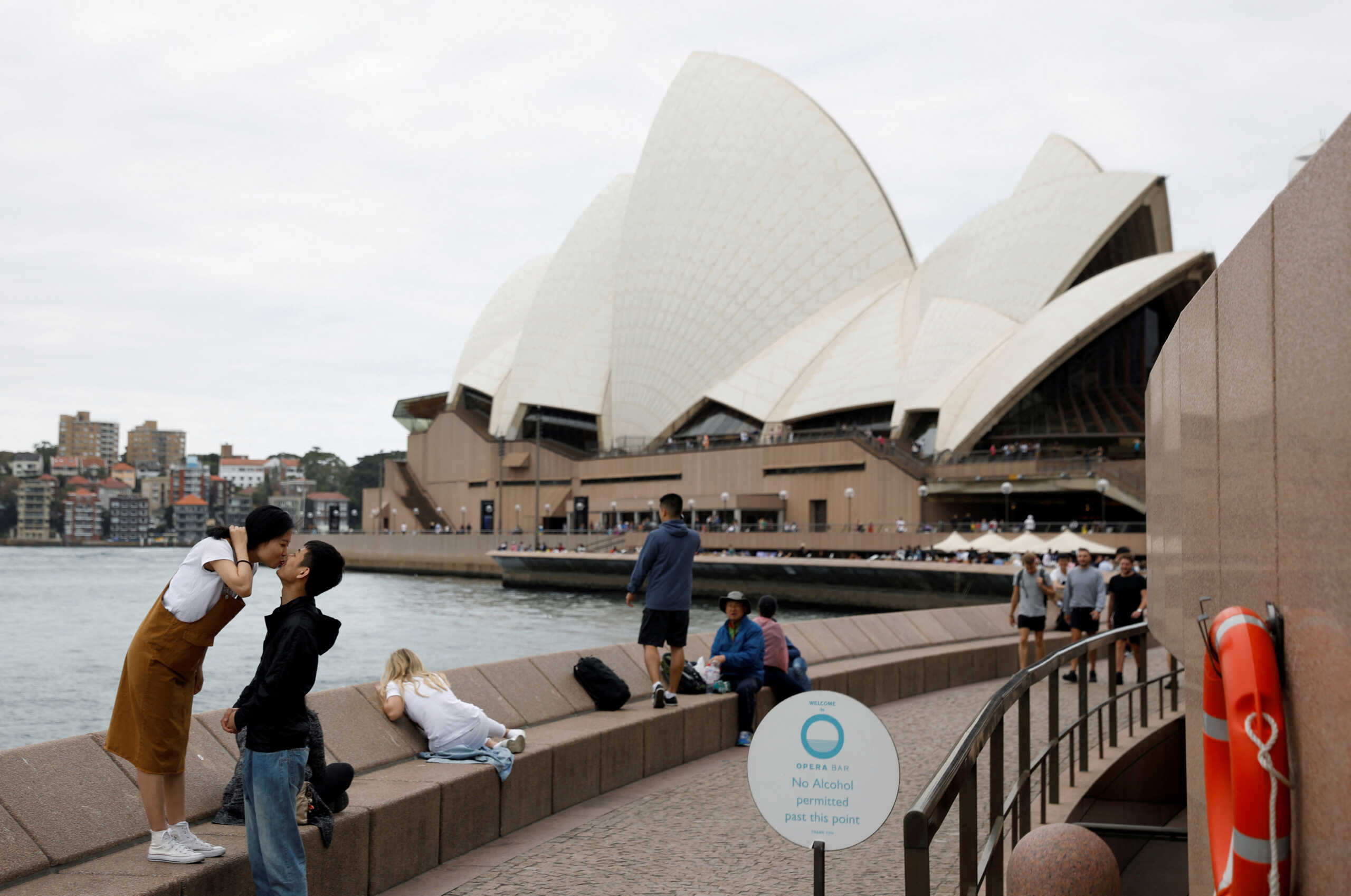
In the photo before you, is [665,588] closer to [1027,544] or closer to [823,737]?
[823,737]

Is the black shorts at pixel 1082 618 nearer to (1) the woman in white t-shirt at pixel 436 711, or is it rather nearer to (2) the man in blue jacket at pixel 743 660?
(2) the man in blue jacket at pixel 743 660

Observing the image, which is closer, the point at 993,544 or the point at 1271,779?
the point at 1271,779

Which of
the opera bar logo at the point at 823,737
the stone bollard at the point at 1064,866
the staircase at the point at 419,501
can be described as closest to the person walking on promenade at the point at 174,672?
the opera bar logo at the point at 823,737

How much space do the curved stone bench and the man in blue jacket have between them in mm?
105

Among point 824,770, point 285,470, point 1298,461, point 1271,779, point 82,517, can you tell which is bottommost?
point 82,517

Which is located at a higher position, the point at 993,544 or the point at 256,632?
the point at 993,544

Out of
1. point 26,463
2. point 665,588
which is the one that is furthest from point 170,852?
point 26,463

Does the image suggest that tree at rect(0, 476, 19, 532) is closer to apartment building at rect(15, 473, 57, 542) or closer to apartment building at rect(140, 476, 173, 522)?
apartment building at rect(15, 473, 57, 542)

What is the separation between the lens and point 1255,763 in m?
2.07

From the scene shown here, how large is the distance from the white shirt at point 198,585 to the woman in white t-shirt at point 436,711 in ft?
5.62

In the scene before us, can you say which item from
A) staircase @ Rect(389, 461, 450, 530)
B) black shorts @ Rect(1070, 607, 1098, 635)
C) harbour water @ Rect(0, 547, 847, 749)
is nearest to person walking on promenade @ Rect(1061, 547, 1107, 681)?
black shorts @ Rect(1070, 607, 1098, 635)

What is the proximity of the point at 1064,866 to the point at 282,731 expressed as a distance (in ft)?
7.80

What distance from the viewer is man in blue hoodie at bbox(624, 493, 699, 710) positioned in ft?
22.9

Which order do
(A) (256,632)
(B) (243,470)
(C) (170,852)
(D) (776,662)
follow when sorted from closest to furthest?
(C) (170,852) < (D) (776,662) < (A) (256,632) < (B) (243,470)
